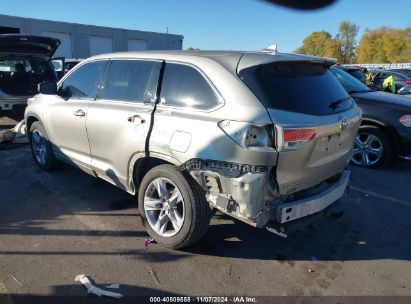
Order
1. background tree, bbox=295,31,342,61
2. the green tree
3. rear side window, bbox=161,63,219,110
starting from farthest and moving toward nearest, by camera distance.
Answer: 1. the green tree
2. background tree, bbox=295,31,342,61
3. rear side window, bbox=161,63,219,110

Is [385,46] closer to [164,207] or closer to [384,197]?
[384,197]

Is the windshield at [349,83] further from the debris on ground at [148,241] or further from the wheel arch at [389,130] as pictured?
the debris on ground at [148,241]

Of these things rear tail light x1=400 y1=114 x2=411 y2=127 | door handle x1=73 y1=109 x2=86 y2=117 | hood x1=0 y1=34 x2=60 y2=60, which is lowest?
rear tail light x1=400 y1=114 x2=411 y2=127

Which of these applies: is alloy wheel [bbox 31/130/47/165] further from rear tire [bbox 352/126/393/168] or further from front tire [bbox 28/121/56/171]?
rear tire [bbox 352/126/393/168]

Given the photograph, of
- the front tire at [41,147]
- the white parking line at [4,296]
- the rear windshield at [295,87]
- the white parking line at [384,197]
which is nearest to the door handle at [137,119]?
the rear windshield at [295,87]

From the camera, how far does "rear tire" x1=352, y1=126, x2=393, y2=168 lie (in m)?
6.20

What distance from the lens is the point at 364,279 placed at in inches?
127

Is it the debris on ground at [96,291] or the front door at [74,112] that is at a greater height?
the front door at [74,112]

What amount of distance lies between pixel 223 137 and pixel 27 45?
6.99 meters

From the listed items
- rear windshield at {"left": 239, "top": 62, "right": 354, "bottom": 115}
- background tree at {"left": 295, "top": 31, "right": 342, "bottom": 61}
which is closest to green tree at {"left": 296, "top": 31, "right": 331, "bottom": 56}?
background tree at {"left": 295, "top": 31, "right": 342, "bottom": 61}

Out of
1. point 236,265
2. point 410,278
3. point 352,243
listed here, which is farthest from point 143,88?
point 410,278

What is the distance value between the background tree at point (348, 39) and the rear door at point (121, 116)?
127 meters

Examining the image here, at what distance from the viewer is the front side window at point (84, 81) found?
453 cm

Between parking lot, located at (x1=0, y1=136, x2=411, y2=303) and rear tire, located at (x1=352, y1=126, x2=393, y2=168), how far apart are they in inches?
55.3
